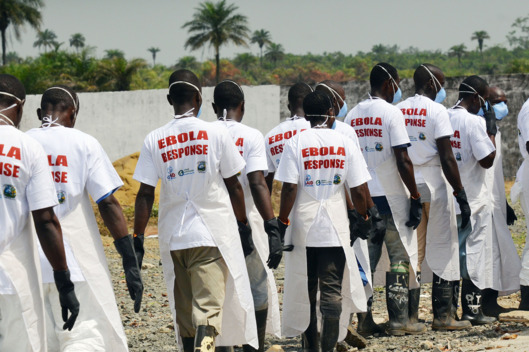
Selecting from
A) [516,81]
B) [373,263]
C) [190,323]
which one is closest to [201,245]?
[190,323]

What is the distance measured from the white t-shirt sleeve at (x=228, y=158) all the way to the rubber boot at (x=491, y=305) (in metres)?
3.51

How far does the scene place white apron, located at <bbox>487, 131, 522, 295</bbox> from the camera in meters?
7.95

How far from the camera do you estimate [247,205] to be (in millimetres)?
6668

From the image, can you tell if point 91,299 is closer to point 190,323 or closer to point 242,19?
point 190,323

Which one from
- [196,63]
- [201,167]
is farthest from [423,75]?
[196,63]

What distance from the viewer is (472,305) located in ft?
25.2

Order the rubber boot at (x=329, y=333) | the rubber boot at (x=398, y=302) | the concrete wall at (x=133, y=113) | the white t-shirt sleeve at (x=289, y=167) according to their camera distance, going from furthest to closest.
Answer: the concrete wall at (x=133, y=113), the rubber boot at (x=398, y=302), the white t-shirt sleeve at (x=289, y=167), the rubber boot at (x=329, y=333)

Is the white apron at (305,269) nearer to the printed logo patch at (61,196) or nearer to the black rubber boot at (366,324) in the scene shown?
the black rubber boot at (366,324)

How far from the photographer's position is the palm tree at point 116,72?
32.0 m

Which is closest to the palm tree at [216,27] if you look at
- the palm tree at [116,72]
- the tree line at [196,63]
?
the tree line at [196,63]

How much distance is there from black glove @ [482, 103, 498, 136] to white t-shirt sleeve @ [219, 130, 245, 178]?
3168 millimetres

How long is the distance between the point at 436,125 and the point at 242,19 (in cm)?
4807

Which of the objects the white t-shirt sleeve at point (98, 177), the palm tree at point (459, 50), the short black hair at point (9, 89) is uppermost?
the palm tree at point (459, 50)

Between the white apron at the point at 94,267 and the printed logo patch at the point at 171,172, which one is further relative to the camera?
the printed logo patch at the point at 171,172
